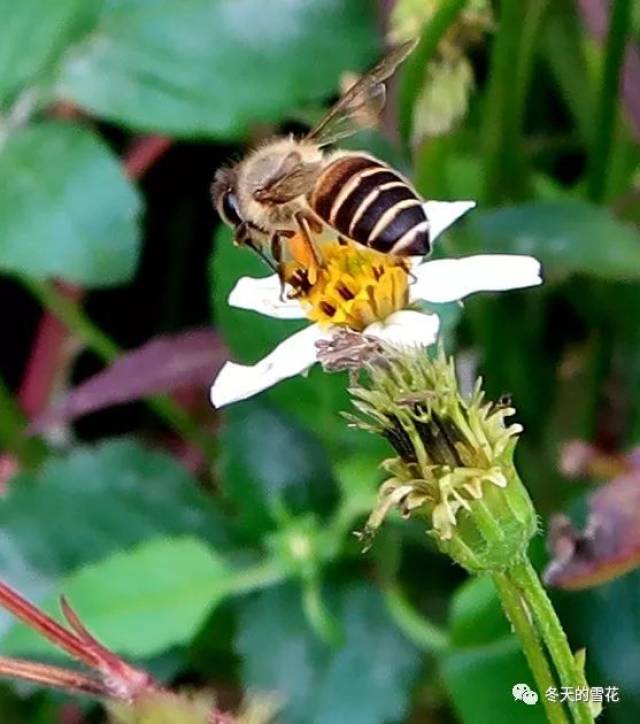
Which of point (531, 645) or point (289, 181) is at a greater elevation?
point (289, 181)

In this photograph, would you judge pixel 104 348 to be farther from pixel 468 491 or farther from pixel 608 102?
pixel 468 491

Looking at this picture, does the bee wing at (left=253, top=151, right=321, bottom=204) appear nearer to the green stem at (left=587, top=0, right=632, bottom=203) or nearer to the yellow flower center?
the yellow flower center

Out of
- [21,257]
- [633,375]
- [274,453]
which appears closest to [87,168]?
[21,257]

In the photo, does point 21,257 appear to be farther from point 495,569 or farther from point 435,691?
point 495,569

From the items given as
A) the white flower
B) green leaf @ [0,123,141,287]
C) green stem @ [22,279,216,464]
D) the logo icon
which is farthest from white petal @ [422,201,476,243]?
green stem @ [22,279,216,464]

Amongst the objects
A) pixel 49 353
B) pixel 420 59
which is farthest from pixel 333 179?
pixel 49 353
